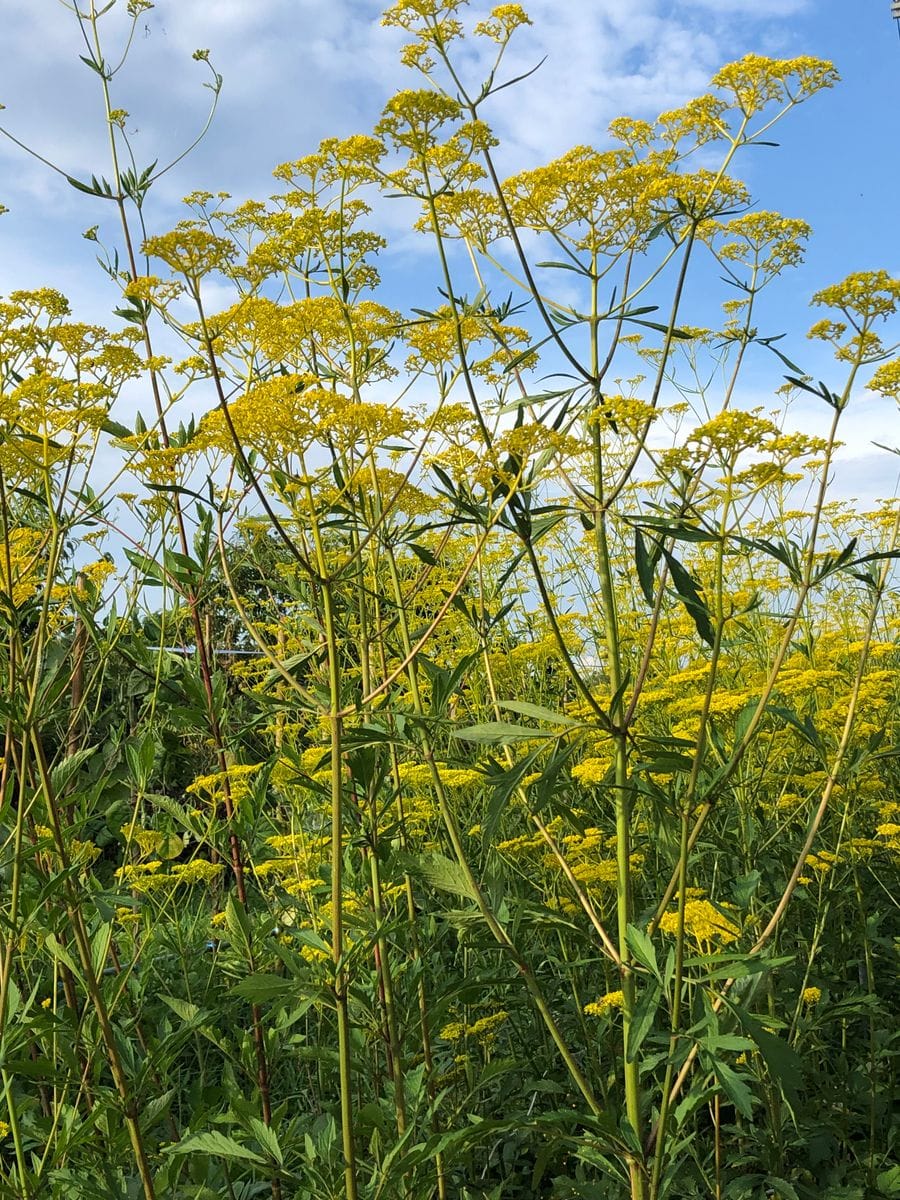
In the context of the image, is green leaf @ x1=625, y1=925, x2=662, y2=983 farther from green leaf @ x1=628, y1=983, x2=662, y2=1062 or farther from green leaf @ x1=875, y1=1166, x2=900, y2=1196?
green leaf @ x1=875, y1=1166, x2=900, y2=1196

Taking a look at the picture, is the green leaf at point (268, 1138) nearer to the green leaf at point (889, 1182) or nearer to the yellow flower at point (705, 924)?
the yellow flower at point (705, 924)

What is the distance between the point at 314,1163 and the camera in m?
2.30

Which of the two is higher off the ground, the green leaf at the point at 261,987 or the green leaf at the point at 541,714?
the green leaf at the point at 541,714

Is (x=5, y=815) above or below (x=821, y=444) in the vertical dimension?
below

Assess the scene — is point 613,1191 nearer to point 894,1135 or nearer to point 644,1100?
point 644,1100

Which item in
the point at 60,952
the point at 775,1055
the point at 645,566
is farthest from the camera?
the point at 60,952

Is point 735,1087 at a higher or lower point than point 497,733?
lower

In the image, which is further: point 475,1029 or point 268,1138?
point 475,1029

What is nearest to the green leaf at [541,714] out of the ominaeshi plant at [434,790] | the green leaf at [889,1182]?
the ominaeshi plant at [434,790]

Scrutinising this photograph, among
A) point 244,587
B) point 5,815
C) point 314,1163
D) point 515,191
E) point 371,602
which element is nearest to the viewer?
point 314,1163

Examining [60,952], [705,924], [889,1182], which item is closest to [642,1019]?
[705,924]

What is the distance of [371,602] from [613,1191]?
1771 mm

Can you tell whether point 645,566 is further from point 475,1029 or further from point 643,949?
point 475,1029

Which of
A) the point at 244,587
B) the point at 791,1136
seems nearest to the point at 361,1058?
the point at 791,1136
